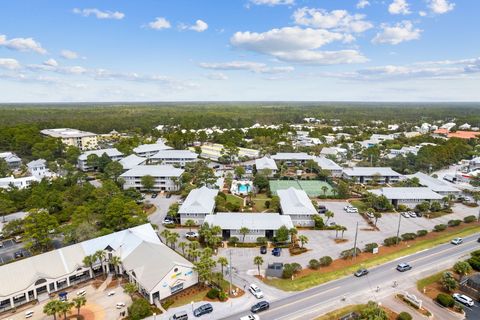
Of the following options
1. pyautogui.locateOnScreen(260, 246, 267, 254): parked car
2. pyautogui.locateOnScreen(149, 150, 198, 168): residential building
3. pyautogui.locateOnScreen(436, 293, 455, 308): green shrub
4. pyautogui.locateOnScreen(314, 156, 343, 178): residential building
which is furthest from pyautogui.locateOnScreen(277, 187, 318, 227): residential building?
pyautogui.locateOnScreen(149, 150, 198, 168): residential building

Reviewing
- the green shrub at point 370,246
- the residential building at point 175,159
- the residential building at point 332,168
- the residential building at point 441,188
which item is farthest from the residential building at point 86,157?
the residential building at point 441,188

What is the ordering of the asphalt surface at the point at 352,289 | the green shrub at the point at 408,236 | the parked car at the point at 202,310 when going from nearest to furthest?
the parked car at the point at 202,310 → the asphalt surface at the point at 352,289 → the green shrub at the point at 408,236

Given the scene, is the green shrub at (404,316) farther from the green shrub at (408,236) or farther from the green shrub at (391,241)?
the green shrub at (408,236)

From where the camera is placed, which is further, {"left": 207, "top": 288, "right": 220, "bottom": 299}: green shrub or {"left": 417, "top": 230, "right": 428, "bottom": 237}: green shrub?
{"left": 417, "top": 230, "right": 428, "bottom": 237}: green shrub

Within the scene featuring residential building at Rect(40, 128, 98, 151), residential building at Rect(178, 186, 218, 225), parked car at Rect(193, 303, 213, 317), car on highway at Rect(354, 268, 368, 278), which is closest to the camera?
parked car at Rect(193, 303, 213, 317)

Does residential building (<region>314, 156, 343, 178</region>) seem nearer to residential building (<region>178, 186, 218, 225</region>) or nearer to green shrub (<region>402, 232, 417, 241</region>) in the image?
green shrub (<region>402, 232, 417, 241</region>)
